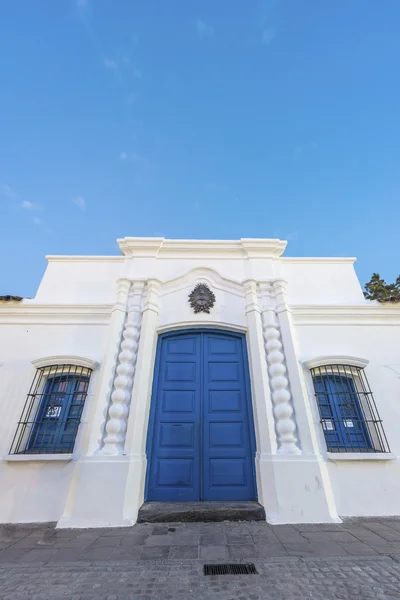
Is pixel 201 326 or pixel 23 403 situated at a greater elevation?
pixel 201 326

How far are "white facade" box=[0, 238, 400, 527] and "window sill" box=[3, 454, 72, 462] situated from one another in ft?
0.05

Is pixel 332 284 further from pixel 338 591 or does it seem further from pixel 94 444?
pixel 94 444

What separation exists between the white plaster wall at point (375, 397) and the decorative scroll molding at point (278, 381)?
0.60 m

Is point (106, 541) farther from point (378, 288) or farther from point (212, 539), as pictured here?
point (378, 288)

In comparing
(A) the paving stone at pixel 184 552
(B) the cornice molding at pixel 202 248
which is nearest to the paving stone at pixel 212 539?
(A) the paving stone at pixel 184 552

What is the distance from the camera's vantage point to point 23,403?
4625mm

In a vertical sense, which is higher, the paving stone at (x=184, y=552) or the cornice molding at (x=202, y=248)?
the cornice molding at (x=202, y=248)

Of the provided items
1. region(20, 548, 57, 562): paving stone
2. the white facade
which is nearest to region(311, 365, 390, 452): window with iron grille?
the white facade

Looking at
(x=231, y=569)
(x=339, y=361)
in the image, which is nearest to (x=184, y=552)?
(x=231, y=569)

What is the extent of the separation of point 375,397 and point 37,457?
19.2 ft

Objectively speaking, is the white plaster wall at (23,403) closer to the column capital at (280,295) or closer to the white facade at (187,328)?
the white facade at (187,328)

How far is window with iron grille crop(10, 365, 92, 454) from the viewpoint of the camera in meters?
4.44

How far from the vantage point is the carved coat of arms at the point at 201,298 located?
543 cm

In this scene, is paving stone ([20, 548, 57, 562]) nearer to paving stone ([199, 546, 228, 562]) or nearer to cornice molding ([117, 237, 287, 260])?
paving stone ([199, 546, 228, 562])
